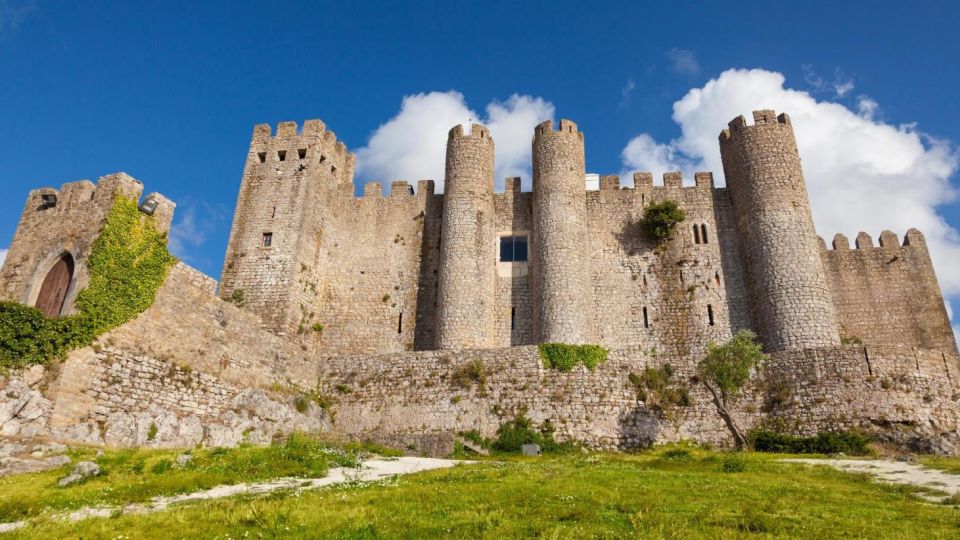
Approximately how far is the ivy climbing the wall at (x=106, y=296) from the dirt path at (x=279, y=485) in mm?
8087

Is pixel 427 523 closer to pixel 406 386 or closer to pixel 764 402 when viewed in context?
pixel 406 386

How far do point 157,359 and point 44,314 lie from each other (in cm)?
322

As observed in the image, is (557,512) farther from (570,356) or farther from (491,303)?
(491,303)

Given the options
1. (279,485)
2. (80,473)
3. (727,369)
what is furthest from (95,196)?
(727,369)

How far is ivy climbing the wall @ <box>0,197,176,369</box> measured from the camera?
53.0ft

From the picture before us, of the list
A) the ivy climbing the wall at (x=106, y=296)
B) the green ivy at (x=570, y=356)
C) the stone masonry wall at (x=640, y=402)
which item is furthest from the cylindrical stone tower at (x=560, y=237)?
the ivy climbing the wall at (x=106, y=296)

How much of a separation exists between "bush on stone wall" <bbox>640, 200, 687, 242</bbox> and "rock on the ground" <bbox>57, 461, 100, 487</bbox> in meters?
25.9

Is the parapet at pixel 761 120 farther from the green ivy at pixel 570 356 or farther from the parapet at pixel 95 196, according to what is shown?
the parapet at pixel 95 196

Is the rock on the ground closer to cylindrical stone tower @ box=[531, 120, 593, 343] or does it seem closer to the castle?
the castle

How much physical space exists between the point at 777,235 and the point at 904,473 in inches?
651

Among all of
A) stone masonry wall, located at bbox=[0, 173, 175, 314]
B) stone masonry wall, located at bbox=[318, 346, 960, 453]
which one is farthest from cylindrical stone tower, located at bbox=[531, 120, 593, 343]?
stone masonry wall, located at bbox=[0, 173, 175, 314]

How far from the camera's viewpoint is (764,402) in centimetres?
2292

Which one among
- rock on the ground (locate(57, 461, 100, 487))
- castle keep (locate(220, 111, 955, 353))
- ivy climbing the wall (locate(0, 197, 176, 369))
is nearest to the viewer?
rock on the ground (locate(57, 461, 100, 487))

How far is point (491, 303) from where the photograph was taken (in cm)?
3033
